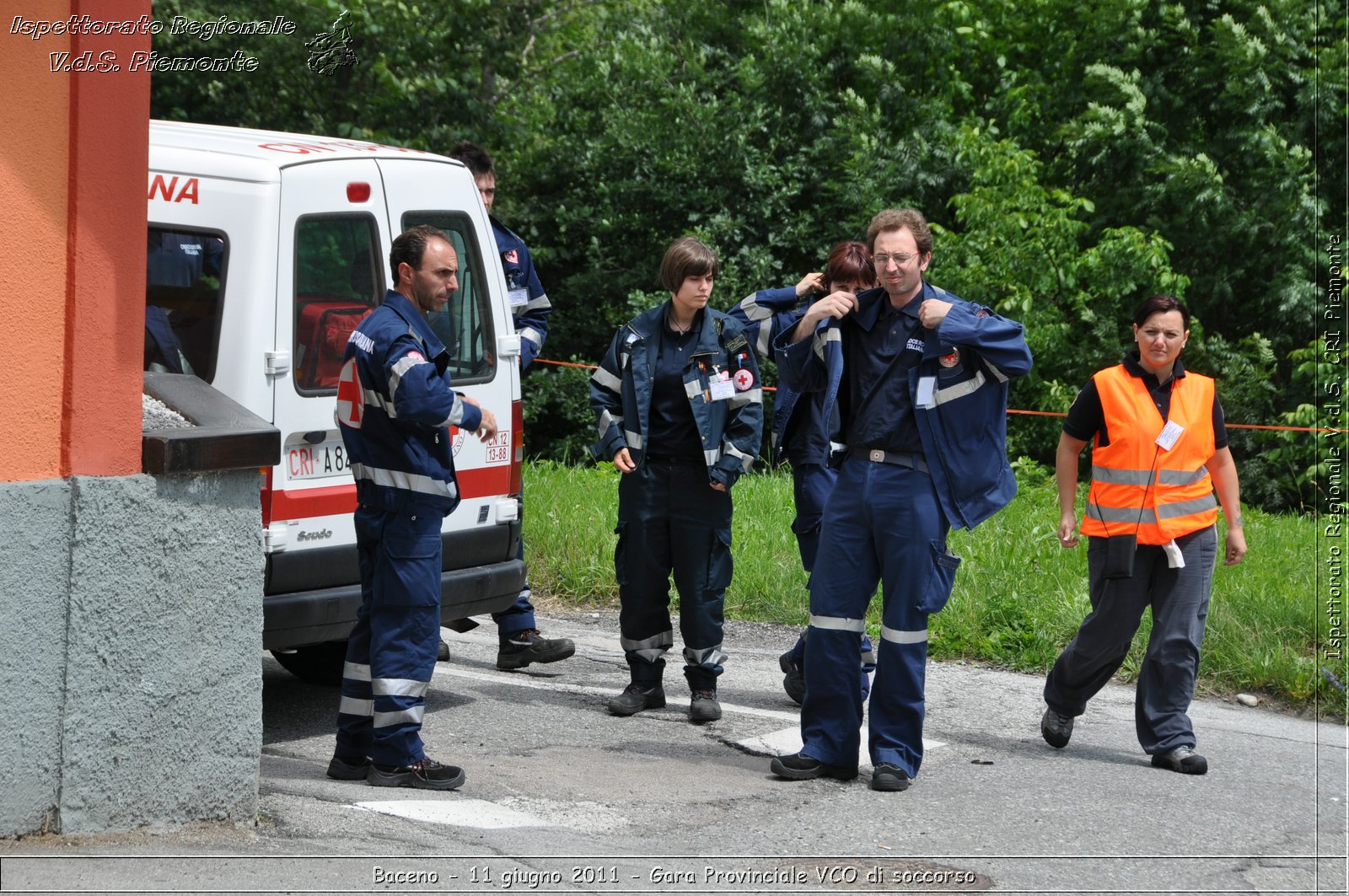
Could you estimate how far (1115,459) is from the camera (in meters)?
5.97

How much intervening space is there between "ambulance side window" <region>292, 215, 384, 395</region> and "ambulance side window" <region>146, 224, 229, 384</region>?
29 cm

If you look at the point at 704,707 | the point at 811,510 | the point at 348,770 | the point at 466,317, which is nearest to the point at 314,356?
the point at 466,317

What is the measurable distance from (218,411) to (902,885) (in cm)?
248

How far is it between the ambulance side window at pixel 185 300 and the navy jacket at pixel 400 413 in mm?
737

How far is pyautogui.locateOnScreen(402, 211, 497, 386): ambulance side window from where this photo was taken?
21.2ft

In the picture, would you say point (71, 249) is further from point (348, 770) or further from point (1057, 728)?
point (1057, 728)

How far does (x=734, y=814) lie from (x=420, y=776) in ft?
3.53

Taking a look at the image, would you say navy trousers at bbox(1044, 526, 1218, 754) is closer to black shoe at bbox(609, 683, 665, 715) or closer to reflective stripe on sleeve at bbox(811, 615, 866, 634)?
reflective stripe on sleeve at bbox(811, 615, 866, 634)

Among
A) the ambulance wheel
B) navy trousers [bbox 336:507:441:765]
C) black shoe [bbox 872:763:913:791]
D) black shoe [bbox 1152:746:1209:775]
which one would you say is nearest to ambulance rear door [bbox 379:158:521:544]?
the ambulance wheel

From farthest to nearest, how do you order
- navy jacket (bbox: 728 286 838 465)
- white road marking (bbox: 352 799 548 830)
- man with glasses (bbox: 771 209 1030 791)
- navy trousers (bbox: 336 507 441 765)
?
navy jacket (bbox: 728 286 838 465) < man with glasses (bbox: 771 209 1030 791) < navy trousers (bbox: 336 507 441 765) < white road marking (bbox: 352 799 548 830)

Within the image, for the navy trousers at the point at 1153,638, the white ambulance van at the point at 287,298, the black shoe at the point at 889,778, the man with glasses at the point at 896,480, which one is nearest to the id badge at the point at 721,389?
the man with glasses at the point at 896,480

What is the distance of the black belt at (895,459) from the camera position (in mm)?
5367

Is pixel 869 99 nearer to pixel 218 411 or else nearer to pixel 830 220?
pixel 830 220

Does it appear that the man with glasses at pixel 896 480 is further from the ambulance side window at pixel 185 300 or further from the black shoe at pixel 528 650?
the ambulance side window at pixel 185 300
